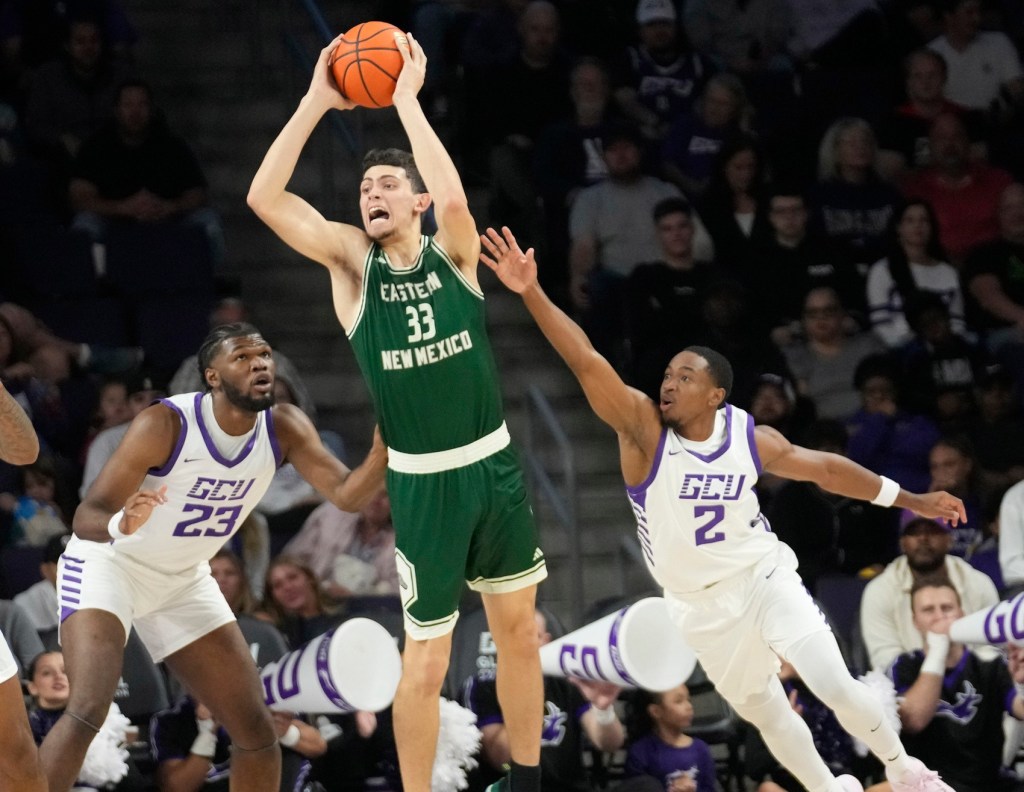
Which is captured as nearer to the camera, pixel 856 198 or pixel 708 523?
pixel 708 523

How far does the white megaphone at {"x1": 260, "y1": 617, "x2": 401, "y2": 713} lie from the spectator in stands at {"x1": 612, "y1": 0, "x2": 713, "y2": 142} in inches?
196

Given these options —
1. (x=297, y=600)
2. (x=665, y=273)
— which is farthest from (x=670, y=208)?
(x=297, y=600)

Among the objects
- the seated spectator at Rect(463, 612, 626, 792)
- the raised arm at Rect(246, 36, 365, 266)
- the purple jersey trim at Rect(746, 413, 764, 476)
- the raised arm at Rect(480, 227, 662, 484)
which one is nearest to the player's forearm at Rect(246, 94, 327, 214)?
the raised arm at Rect(246, 36, 365, 266)

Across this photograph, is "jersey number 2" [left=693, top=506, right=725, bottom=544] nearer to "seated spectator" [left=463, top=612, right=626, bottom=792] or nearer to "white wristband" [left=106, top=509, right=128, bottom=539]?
"seated spectator" [left=463, top=612, right=626, bottom=792]

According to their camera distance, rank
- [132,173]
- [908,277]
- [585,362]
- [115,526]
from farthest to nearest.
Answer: [908,277] → [132,173] → [585,362] → [115,526]

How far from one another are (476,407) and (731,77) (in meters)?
6.04

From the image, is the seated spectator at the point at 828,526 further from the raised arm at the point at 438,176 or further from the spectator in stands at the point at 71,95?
the spectator in stands at the point at 71,95

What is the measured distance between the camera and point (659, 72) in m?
12.6

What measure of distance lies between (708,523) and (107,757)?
2.74 m

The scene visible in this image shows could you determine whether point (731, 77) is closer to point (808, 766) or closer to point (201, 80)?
point (201, 80)

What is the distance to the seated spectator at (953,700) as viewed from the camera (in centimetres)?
916

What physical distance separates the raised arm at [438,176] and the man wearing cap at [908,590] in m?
3.63

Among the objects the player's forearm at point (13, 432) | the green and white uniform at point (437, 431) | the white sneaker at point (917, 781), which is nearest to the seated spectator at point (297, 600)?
the green and white uniform at point (437, 431)

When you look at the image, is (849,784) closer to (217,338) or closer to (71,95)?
(217,338)
